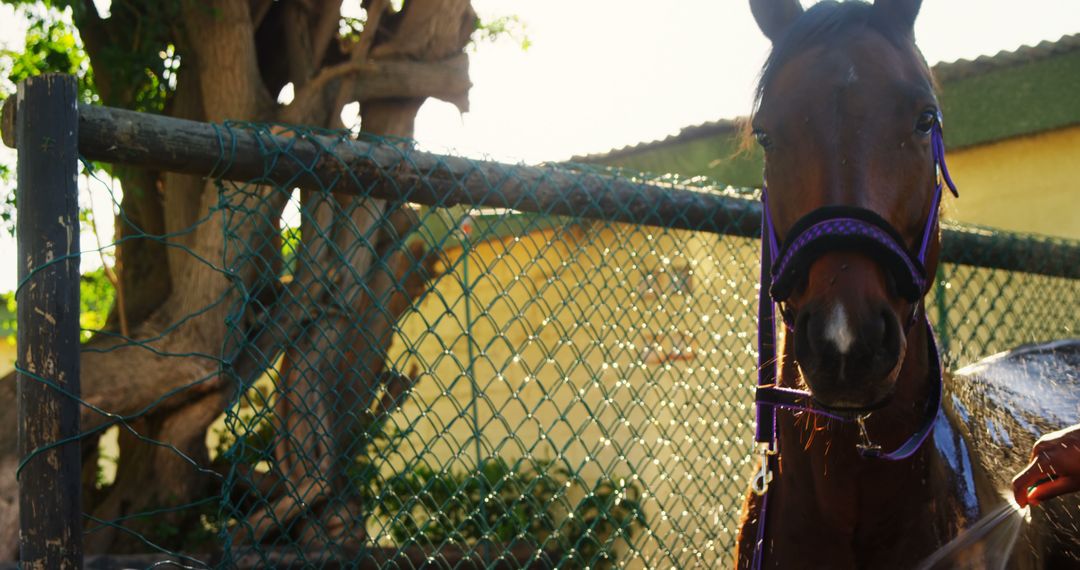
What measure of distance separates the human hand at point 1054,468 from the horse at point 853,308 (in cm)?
23

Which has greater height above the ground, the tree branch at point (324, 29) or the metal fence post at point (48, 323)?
the tree branch at point (324, 29)

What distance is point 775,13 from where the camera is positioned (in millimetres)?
2191

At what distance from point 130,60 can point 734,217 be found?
153 inches

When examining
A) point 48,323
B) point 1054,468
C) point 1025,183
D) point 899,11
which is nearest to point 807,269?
point 1054,468

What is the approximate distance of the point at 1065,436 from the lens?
1.66 meters

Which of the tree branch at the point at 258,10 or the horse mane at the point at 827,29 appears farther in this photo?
the tree branch at the point at 258,10

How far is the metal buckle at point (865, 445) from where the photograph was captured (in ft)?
6.04

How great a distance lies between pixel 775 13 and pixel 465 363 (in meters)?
7.65

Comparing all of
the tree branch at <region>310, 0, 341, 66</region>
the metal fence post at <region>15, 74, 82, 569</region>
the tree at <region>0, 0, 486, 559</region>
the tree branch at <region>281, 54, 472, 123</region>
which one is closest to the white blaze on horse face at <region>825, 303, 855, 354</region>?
the metal fence post at <region>15, 74, 82, 569</region>

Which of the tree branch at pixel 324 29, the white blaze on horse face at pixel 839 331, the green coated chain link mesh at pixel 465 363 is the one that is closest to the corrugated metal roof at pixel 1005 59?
the green coated chain link mesh at pixel 465 363

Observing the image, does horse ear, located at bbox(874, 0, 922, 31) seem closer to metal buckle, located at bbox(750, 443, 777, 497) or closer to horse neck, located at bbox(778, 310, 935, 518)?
horse neck, located at bbox(778, 310, 935, 518)

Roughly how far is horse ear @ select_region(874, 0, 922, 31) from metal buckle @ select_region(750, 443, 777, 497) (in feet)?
3.22

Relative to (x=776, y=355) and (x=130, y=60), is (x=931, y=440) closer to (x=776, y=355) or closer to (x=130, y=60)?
(x=776, y=355)

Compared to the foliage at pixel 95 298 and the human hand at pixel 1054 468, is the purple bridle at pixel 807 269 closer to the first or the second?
the human hand at pixel 1054 468
